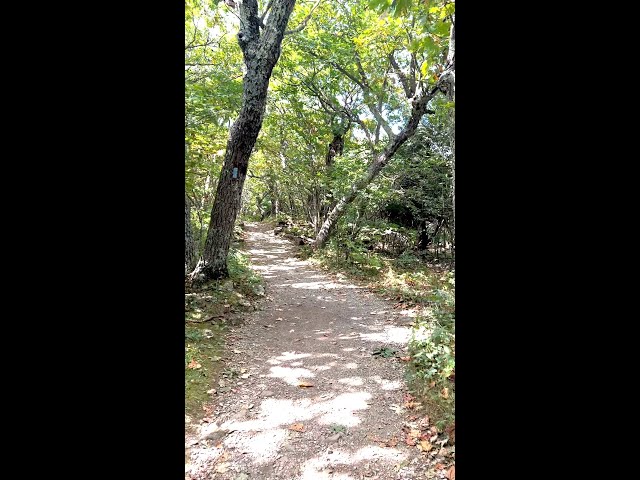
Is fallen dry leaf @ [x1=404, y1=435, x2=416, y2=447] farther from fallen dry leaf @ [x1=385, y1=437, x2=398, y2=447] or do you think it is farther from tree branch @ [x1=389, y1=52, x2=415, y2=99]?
tree branch @ [x1=389, y1=52, x2=415, y2=99]

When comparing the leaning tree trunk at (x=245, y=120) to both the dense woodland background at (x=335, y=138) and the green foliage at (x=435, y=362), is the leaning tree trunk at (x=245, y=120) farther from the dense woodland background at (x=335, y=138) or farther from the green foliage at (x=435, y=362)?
the green foliage at (x=435, y=362)

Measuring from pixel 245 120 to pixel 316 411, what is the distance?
486 centimetres

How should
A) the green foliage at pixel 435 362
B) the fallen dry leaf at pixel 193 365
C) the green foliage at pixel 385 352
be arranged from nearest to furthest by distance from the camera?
the green foliage at pixel 435 362 < the fallen dry leaf at pixel 193 365 < the green foliage at pixel 385 352

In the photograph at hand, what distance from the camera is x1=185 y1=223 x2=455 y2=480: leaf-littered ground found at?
8.54ft

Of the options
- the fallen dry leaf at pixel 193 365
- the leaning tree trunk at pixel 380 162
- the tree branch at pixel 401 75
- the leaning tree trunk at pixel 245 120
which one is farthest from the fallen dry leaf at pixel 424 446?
the tree branch at pixel 401 75

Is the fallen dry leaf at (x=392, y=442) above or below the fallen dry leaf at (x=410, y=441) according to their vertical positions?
below

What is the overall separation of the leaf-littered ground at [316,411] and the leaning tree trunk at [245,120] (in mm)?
1488

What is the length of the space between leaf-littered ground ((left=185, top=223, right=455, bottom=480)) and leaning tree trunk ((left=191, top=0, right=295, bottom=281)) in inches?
58.6

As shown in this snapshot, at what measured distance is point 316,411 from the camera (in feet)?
10.8

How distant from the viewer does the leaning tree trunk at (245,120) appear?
6066mm
